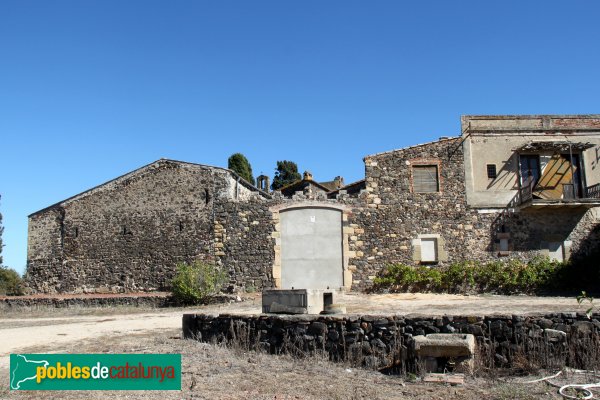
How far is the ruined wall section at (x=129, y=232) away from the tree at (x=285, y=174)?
2166 centimetres

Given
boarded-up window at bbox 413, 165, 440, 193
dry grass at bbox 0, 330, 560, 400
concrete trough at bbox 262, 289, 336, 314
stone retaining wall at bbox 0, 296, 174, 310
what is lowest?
dry grass at bbox 0, 330, 560, 400

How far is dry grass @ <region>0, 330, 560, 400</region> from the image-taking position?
7125mm

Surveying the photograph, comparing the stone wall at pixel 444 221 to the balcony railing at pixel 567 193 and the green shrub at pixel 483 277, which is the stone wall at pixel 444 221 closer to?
the balcony railing at pixel 567 193

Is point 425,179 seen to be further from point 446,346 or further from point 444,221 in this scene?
point 446,346

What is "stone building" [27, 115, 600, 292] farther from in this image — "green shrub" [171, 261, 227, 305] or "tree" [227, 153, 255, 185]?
"tree" [227, 153, 255, 185]

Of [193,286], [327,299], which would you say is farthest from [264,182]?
[327,299]

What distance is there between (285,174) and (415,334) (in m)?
35.8

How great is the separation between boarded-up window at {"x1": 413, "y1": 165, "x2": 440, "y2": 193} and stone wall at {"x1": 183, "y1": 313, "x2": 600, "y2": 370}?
12861mm

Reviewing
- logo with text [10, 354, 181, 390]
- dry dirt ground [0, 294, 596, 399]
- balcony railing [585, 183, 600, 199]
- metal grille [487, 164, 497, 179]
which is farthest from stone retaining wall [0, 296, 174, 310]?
balcony railing [585, 183, 600, 199]

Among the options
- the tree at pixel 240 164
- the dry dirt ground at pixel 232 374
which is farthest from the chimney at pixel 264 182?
the dry dirt ground at pixel 232 374

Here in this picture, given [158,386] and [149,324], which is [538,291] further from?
A: [158,386]

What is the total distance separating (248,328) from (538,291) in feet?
44.1

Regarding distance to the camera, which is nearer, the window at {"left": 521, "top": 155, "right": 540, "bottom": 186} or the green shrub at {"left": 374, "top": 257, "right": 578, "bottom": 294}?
the green shrub at {"left": 374, "top": 257, "right": 578, "bottom": 294}

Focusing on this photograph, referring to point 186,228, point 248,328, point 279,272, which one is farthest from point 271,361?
point 186,228
